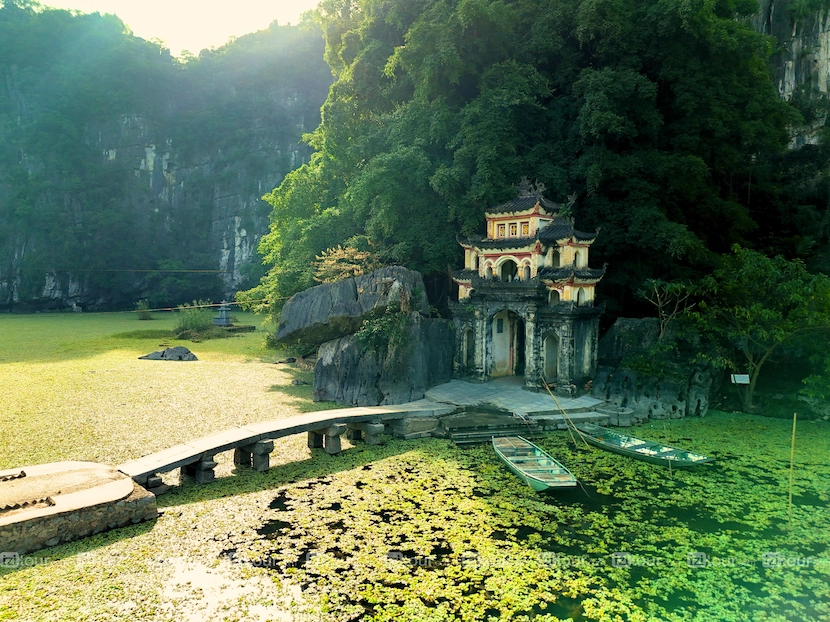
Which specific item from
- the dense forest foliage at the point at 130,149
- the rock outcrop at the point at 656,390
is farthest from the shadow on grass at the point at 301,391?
the dense forest foliage at the point at 130,149

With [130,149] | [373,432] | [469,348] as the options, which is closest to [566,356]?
[469,348]

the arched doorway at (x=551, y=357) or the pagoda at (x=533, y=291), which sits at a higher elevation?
the pagoda at (x=533, y=291)

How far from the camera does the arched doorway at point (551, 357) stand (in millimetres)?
17422

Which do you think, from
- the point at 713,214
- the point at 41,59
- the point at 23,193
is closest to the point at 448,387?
the point at 713,214

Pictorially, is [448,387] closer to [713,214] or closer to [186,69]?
[713,214]

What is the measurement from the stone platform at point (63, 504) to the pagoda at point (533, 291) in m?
11.0

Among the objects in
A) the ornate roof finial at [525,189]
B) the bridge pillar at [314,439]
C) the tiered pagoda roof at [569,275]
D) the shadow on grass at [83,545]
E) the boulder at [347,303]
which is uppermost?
the ornate roof finial at [525,189]

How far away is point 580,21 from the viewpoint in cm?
1847

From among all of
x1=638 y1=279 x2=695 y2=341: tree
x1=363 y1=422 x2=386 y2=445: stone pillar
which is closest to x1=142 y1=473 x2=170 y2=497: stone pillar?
x1=363 y1=422 x2=386 y2=445: stone pillar

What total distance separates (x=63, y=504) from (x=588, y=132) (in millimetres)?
17072

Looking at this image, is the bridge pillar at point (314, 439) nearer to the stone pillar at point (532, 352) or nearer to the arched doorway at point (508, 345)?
the stone pillar at point (532, 352)

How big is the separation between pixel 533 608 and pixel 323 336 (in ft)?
40.9

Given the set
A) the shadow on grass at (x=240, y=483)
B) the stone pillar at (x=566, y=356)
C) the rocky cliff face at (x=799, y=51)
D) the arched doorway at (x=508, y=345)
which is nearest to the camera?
the shadow on grass at (x=240, y=483)

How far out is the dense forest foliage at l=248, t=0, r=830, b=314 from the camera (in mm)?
18172
